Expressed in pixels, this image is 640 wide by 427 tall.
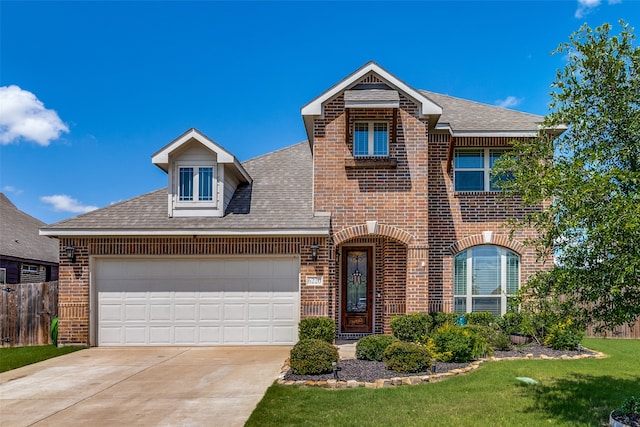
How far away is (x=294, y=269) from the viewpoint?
42.7 feet

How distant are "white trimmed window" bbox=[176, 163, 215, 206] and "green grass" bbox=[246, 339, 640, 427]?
261 inches

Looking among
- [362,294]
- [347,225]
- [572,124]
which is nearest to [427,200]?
[347,225]

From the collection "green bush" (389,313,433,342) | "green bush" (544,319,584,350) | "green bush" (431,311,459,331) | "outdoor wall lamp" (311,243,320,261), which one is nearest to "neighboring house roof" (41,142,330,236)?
"outdoor wall lamp" (311,243,320,261)

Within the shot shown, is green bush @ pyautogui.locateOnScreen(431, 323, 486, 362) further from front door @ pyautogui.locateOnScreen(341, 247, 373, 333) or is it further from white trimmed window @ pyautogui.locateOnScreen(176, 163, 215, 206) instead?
white trimmed window @ pyautogui.locateOnScreen(176, 163, 215, 206)

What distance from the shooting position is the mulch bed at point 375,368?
870cm

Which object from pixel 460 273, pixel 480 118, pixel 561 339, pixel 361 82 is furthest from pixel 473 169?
pixel 561 339

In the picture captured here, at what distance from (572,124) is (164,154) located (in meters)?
9.99

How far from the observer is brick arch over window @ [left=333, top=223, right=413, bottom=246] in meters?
13.1

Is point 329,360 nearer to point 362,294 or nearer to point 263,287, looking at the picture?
point 263,287

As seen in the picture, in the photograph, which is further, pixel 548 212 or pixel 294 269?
pixel 294 269

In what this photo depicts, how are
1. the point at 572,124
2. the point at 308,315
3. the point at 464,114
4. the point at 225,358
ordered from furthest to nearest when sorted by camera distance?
the point at 464,114
the point at 308,315
the point at 225,358
the point at 572,124

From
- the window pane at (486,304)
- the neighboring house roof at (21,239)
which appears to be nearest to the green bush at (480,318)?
the window pane at (486,304)

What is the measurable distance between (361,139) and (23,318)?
34.5ft

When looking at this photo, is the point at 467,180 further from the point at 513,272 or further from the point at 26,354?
the point at 26,354
